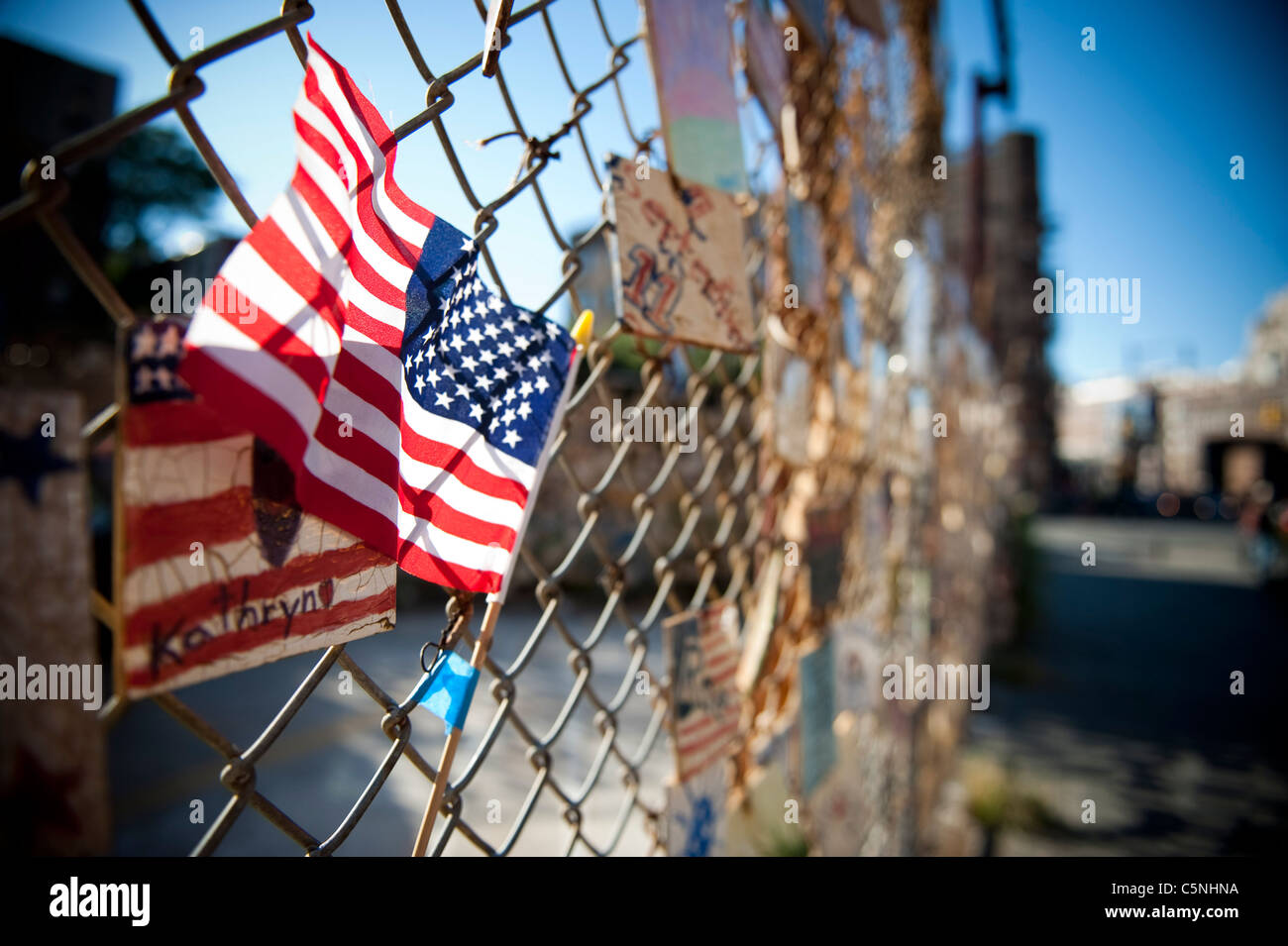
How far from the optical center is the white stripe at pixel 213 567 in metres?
0.40

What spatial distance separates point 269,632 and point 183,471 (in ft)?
0.42

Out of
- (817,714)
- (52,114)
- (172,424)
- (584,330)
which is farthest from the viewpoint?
(817,714)

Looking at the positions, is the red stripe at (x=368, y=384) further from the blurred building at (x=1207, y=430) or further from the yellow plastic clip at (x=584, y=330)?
the blurred building at (x=1207, y=430)

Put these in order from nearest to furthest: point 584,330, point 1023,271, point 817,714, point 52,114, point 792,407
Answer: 1. point 584,330
2. point 52,114
3. point 792,407
4. point 817,714
5. point 1023,271

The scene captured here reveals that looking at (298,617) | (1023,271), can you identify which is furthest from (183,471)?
(1023,271)

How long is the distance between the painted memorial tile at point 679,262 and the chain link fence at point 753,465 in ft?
0.16

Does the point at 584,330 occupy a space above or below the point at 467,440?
above

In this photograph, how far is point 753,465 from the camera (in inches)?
52.7

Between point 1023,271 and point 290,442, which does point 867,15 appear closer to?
point 290,442

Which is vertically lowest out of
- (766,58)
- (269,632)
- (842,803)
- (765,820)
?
(842,803)

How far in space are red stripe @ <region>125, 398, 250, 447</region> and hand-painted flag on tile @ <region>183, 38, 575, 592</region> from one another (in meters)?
0.02

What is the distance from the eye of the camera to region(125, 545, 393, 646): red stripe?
408 millimetres

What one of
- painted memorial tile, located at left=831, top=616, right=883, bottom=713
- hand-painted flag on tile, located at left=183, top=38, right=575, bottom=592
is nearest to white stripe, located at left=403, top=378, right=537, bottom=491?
hand-painted flag on tile, located at left=183, top=38, right=575, bottom=592

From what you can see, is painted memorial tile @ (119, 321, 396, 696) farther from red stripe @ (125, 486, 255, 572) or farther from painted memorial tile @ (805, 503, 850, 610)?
painted memorial tile @ (805, 503, 850, 610)
